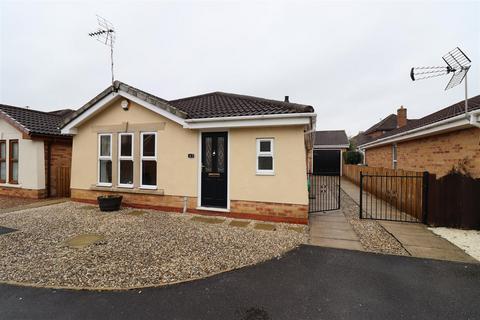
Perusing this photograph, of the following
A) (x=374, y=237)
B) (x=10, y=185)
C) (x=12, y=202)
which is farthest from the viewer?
(x=10, y=185)

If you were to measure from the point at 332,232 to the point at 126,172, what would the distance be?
7406 millimetres

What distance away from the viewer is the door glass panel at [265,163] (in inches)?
267

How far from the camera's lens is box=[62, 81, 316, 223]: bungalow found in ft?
21.5

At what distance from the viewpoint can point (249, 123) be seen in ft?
21.9

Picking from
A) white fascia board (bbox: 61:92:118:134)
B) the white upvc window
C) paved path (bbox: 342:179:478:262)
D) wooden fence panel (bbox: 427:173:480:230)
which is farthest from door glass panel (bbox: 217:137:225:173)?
the white upvc window

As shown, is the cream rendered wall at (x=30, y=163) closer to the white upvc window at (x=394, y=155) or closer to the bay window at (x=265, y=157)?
the bay window at (x=265, y=157)

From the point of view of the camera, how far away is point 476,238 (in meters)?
5.36

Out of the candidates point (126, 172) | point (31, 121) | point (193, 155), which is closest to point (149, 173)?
point (126, 172)

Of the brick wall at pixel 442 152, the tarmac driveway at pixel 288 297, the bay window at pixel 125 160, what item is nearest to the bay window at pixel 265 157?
the tarmac driveway at pixel 288 297

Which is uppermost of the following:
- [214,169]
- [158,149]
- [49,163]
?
[158,149]

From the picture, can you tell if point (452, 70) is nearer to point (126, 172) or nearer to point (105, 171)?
point (126, 172)

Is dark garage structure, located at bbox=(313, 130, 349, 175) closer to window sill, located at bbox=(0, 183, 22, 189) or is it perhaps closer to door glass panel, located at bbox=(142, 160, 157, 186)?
door glass panel, located at bbox=(142, 160, 157, 186)

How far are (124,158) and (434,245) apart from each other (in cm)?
950

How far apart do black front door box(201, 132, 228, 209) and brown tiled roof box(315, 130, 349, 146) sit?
→ 21.1 m
